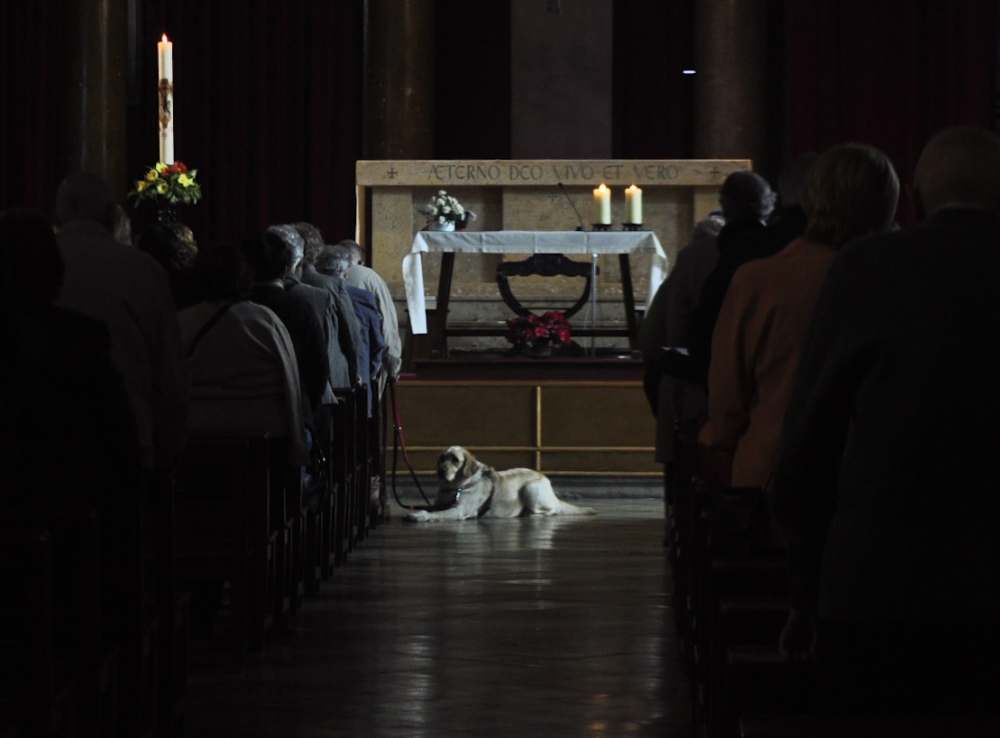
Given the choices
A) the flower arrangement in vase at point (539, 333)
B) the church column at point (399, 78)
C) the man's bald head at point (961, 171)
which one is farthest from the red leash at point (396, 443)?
the man's bald head at point (961, 171)

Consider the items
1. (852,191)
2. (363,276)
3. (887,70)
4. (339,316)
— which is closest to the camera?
(852,191)

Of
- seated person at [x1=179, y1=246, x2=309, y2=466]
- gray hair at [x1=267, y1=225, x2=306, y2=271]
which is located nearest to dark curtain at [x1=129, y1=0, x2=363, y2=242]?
gray hair at [x1=267, y1=225, x2=306, y2=271]

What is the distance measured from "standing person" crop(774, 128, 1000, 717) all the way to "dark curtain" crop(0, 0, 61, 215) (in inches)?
525

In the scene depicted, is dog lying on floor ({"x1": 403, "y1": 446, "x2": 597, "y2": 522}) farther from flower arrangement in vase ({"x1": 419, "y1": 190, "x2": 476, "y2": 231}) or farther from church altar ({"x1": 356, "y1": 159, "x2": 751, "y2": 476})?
flower arrangement in vase ({"x1": 419, "y1": 190, "x2": 476, "y2": 231})

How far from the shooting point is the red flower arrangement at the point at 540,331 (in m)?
10.8

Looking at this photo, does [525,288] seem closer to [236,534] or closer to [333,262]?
[333,262]

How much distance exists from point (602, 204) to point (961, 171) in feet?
27.1

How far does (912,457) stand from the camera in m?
2.10

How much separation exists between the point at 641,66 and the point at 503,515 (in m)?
7.16

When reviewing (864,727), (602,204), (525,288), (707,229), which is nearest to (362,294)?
(707,229)

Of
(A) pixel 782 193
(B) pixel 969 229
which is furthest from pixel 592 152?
(B) pixel 969 229

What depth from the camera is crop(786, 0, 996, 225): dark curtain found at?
47.2 feet

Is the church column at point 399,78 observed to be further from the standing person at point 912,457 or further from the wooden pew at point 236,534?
the standing person at point 912,457

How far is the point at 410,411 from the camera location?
33.6ft
